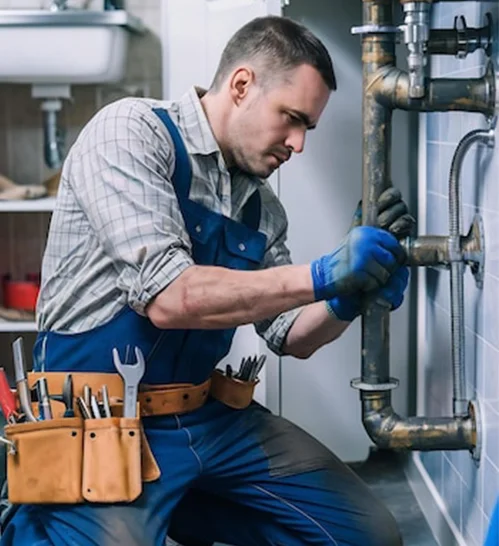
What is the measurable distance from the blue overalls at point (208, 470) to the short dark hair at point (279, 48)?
0.54ft

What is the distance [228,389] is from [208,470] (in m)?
0.17

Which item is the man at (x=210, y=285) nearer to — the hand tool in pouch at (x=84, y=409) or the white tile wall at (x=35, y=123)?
the hand tool in pouch at (x=84, y=409)

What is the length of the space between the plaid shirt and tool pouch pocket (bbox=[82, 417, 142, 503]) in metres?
0.17

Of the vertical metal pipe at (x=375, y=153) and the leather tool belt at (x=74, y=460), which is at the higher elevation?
the vertical metal pipe at (x=375, y=153)

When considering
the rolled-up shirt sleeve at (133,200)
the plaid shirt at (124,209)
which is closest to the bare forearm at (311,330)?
the plaid shirt at (124,209)

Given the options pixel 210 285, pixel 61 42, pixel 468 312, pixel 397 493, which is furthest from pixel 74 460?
pixel 61 42

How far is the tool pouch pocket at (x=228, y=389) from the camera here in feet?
5.56

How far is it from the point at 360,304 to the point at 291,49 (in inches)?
16.0

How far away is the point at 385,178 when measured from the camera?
148 centimetres

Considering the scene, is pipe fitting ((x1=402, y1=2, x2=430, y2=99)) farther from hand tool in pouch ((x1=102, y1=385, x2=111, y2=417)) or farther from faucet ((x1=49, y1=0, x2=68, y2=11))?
faucet ((x1=49, y1=0, x2=68, y2=11))

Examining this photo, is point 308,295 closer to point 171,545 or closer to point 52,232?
point 52,232

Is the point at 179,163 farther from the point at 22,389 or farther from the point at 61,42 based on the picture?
the point at 61,42

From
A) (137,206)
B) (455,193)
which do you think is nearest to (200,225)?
(137,206)

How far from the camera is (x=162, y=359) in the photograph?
5.07 feet
